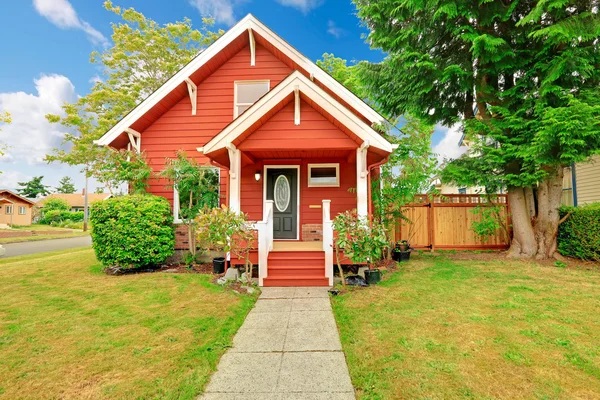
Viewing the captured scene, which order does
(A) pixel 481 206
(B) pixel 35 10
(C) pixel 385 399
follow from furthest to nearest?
1. (B) pixel 35 10
2. (A) pixel 481 206
3. (C) pixel 385 399

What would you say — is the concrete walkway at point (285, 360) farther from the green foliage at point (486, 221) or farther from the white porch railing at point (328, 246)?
the green foliage at point (486, 221)

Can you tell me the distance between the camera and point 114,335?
3.46 m

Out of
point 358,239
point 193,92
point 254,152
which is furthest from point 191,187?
point 358,239

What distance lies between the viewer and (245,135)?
6047 millimetres

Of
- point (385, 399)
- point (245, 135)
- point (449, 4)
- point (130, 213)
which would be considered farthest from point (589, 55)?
point (130, 213)

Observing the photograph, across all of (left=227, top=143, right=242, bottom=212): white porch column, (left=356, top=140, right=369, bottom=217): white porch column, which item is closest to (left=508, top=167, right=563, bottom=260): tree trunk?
(left=356, top=140, right=369, bottom=217): white porch column

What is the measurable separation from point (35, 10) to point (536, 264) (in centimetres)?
2621

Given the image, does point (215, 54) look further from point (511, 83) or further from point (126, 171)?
point (511, 83)

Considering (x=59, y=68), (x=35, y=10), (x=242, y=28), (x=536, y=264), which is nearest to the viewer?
(x=536, y=264)

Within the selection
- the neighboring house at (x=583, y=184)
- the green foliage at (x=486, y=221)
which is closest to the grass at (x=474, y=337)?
the green foliage at (x=486, y=221)

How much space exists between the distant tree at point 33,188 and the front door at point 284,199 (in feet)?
221

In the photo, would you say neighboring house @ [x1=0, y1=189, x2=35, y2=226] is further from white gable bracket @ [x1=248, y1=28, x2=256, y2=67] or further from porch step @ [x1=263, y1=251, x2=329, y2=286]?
porch step @ [x1=263, y1=251, x2=329, y2=286]

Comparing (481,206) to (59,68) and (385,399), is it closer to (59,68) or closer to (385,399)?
(385,399)

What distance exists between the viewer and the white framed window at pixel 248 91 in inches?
327
